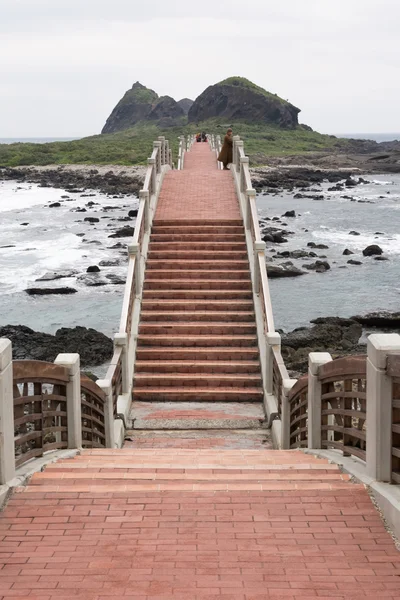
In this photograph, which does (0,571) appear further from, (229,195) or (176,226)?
(229,195)

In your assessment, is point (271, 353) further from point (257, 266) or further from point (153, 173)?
point (153, 173)

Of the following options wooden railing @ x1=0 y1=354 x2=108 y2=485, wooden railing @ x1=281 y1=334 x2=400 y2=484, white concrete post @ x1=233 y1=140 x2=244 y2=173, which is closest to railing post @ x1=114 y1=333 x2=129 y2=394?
wooden railing @ x1=0 y1=354 x2=108 y2=485

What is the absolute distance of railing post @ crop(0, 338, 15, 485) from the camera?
541 cm

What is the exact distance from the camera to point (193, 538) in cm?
470

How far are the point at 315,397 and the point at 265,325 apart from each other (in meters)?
5.36

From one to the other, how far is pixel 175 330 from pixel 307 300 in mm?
16360

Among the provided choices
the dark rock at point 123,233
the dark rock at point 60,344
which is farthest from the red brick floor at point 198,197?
the dark rock at point 123,233

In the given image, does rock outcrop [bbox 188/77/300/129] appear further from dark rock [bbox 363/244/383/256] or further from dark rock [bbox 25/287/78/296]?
dark rock [bbox 25/287/78/296]

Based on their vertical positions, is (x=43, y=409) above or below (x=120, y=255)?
above

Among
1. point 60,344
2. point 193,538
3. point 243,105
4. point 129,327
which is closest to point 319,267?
point 60,344

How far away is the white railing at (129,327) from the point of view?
11.1 metres

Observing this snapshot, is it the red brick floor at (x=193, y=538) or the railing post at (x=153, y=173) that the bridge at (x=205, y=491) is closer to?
the red brick floor at (x=193, y=538)

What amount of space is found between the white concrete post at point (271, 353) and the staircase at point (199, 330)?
0.29 m

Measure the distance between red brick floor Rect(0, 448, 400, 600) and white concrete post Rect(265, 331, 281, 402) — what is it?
5702 mm
